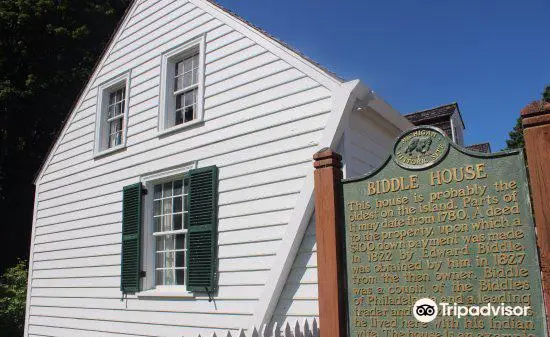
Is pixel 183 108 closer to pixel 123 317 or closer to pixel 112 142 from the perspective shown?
pixel 112 142

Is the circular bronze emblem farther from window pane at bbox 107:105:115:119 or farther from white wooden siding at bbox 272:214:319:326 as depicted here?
window pane at bbox 107:105:115:119

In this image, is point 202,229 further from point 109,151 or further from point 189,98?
point 109,151

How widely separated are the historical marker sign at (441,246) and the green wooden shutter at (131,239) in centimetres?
533

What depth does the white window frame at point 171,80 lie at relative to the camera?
27.0ft

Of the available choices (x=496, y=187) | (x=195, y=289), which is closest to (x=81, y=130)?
(x=195, y=289)

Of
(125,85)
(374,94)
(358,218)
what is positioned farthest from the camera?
(125,85)

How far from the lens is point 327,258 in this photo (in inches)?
157

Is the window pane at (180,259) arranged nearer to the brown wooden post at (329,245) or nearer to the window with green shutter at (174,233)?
the window with green shutter at (174,233)

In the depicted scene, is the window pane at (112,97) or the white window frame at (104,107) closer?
the white window frame at (104,107)

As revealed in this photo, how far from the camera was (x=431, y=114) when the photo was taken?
14516 millimetres

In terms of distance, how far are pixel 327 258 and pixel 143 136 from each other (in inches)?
235

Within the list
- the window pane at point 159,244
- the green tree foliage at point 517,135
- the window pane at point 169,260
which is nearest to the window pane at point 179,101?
the window pane at point 159,244

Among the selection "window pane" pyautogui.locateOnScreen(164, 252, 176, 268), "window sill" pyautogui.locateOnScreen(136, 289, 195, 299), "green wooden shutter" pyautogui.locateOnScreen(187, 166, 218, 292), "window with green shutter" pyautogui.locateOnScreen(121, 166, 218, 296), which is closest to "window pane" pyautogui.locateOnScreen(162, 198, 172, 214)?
"window with green shutter" pyautogui.locateOnScreen(121, 166, 218, 296)

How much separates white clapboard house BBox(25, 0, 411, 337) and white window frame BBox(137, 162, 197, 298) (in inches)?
1.0
